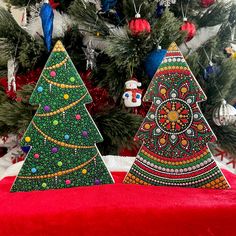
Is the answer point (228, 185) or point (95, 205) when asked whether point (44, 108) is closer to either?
point (95, 205)

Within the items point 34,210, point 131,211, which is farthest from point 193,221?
point 34,210

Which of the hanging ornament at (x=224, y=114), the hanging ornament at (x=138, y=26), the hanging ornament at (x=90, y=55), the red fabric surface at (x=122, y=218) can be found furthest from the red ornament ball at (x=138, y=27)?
the red fabric surface at (x=122, y=218)

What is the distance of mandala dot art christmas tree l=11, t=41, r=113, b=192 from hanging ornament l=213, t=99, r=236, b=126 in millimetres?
299

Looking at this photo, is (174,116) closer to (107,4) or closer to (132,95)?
(132,95)

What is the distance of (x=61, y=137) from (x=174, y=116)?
19 centimetres

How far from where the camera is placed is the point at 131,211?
0.42 meters

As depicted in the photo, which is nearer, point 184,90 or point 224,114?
point 184,90

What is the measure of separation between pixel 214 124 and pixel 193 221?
1.38 feet

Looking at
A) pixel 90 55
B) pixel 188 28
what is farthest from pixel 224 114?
pixel 90 55

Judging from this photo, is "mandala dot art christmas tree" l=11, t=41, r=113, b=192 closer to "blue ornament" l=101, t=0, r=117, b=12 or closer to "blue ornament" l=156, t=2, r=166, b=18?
"blue ornament" l=101, t=0, r=117, b=12

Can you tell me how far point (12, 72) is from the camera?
745mm

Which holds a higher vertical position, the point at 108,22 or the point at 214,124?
the point at 108,22

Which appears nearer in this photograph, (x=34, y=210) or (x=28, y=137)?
(x=34, y=210)

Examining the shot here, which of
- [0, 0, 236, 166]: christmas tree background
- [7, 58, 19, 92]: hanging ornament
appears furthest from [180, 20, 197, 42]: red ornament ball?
[7, 58, 19, 92]: hanging ornament
